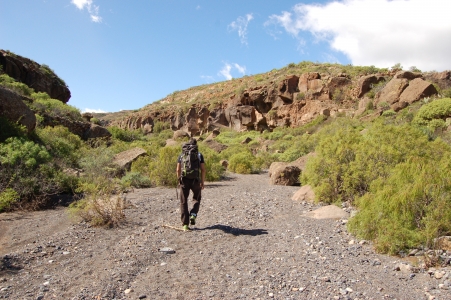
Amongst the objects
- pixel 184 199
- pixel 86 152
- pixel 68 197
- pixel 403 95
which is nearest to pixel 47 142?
pixel 86 152

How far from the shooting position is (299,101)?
34625 mm

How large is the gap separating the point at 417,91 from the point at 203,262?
21.8 metres

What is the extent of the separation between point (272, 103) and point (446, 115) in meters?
22.2

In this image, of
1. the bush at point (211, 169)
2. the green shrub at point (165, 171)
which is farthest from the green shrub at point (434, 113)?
the green shrub at point (165, 171)

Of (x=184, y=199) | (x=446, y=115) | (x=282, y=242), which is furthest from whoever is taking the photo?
(x=446, y=115)

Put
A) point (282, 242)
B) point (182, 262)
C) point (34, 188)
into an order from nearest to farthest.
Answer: point (182, 262), point (282, 242), point (34, 188)

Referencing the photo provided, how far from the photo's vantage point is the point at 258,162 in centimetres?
1794

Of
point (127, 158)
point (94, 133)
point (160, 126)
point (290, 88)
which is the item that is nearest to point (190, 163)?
point (127, 158)

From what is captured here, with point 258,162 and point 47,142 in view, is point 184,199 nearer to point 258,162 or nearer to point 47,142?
point 47,142

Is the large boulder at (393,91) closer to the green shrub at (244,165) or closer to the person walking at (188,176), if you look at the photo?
the green shrub at (244,165)

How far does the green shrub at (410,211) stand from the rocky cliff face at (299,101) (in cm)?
1837

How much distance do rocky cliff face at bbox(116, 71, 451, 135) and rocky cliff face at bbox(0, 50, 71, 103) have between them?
1825cm

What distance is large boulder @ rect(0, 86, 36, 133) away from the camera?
991 centimetres

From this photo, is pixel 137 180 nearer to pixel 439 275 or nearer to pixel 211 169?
pixel 211 169
